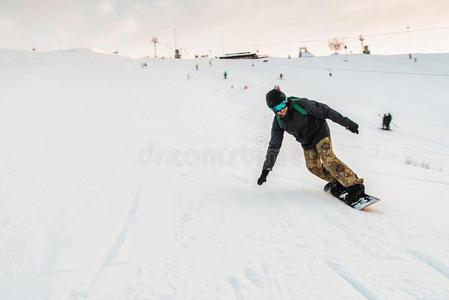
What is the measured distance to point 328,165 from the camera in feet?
14.3

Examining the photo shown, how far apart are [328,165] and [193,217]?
71.4 inches

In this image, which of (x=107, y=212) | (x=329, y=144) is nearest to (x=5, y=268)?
(x=107, y=212)

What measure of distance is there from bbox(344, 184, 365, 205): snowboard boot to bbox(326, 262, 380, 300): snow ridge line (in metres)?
1.59

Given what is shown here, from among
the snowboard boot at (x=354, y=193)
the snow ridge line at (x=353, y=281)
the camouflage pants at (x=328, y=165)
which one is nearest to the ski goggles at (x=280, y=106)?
the camouflage pants at (x=328, y=165)

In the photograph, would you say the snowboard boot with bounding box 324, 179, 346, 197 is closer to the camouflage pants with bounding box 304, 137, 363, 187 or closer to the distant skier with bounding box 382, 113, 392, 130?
the camouflage pants with bounding box 304, 137, 363, 187

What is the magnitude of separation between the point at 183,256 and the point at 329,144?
247 centimetres

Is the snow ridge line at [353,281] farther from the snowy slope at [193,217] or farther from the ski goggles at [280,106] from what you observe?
the ski goggles at [280,106]

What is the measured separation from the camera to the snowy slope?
2465mm

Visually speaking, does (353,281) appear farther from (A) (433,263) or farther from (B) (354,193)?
(B) (354,193)

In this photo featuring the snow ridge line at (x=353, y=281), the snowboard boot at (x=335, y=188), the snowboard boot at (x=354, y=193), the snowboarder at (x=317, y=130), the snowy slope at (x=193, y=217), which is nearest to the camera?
the snow ridge line at (x=353, y=281)

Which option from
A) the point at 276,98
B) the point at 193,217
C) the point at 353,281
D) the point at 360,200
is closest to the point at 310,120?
the point at 276,98

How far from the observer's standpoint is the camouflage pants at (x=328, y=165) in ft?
13.9

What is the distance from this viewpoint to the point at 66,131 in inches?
326

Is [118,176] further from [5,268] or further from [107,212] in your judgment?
[5,268]
